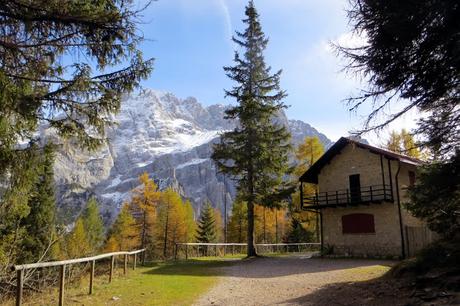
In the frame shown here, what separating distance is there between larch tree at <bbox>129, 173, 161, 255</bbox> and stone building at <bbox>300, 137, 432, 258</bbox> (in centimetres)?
1700

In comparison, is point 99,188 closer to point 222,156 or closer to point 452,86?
point 222,156

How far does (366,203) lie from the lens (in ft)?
76.4

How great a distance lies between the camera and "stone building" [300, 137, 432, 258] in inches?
880

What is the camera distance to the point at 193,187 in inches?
6929

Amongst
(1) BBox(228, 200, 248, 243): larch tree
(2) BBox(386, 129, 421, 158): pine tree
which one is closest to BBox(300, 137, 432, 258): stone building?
(2) BBox(386, 129, 421, 158): pine tree

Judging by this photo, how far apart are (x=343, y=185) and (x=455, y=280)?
1745 centimetres

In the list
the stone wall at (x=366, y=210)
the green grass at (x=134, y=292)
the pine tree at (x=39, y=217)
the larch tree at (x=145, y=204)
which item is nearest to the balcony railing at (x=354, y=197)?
the stone wall at (x=366, y=210)

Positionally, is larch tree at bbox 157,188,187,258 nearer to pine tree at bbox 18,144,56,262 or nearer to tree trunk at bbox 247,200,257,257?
pine tree at bbox 18,144,56,262

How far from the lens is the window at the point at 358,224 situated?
23438mm

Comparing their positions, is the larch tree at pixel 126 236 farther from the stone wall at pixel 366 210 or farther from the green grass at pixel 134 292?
the green grass at pixel 134 292

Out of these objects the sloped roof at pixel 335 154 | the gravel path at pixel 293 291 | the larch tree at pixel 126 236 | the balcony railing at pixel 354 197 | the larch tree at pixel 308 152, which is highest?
the larch tree at pixel 308 152

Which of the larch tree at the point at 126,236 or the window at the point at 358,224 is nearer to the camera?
the window at the point at 358,224

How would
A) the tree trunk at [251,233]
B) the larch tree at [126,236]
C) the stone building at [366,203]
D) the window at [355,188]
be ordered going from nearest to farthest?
the stone building at [366,203]
the window at [355,188]
the tree trunk at [251,233]
the larch tree at [126,236]

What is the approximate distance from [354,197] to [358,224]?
1.63m
